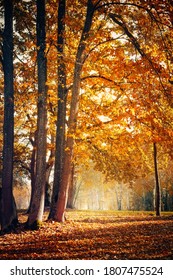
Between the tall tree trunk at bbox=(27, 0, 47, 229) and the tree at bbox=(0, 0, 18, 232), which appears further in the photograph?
the tree at bbox=(0, 0, 18, 232)

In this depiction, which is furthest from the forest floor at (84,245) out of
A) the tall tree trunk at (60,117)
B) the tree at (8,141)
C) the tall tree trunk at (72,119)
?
the tall tree trunk at (60,117)

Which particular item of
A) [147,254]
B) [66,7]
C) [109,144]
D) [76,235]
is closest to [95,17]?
[66,7]

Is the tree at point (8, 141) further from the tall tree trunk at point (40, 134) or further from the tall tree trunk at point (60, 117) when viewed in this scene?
the tall tree trunk at point (60, 117)

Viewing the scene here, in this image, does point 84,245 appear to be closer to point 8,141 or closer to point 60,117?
point 8,141

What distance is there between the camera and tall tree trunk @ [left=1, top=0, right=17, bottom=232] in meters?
10.6

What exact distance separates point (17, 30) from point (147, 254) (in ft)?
40.2

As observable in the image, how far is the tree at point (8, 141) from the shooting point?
1059 centimetres

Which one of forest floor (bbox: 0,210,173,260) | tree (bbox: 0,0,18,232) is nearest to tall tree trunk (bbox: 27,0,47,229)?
forest floor (bbox: 0,210,173,260)

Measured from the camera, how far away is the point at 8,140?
35.9ft

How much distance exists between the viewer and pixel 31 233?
937 centimetres

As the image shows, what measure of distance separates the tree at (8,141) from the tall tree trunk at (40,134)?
97 centimetres

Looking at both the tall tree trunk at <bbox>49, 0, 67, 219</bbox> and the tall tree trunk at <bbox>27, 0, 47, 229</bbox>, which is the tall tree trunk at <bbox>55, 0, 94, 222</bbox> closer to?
the tall tree trunk at <bbox>49, 0, 67, 219</bbox>

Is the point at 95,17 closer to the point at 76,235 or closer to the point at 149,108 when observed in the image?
the point at 149,108

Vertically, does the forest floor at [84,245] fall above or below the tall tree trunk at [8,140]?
below
